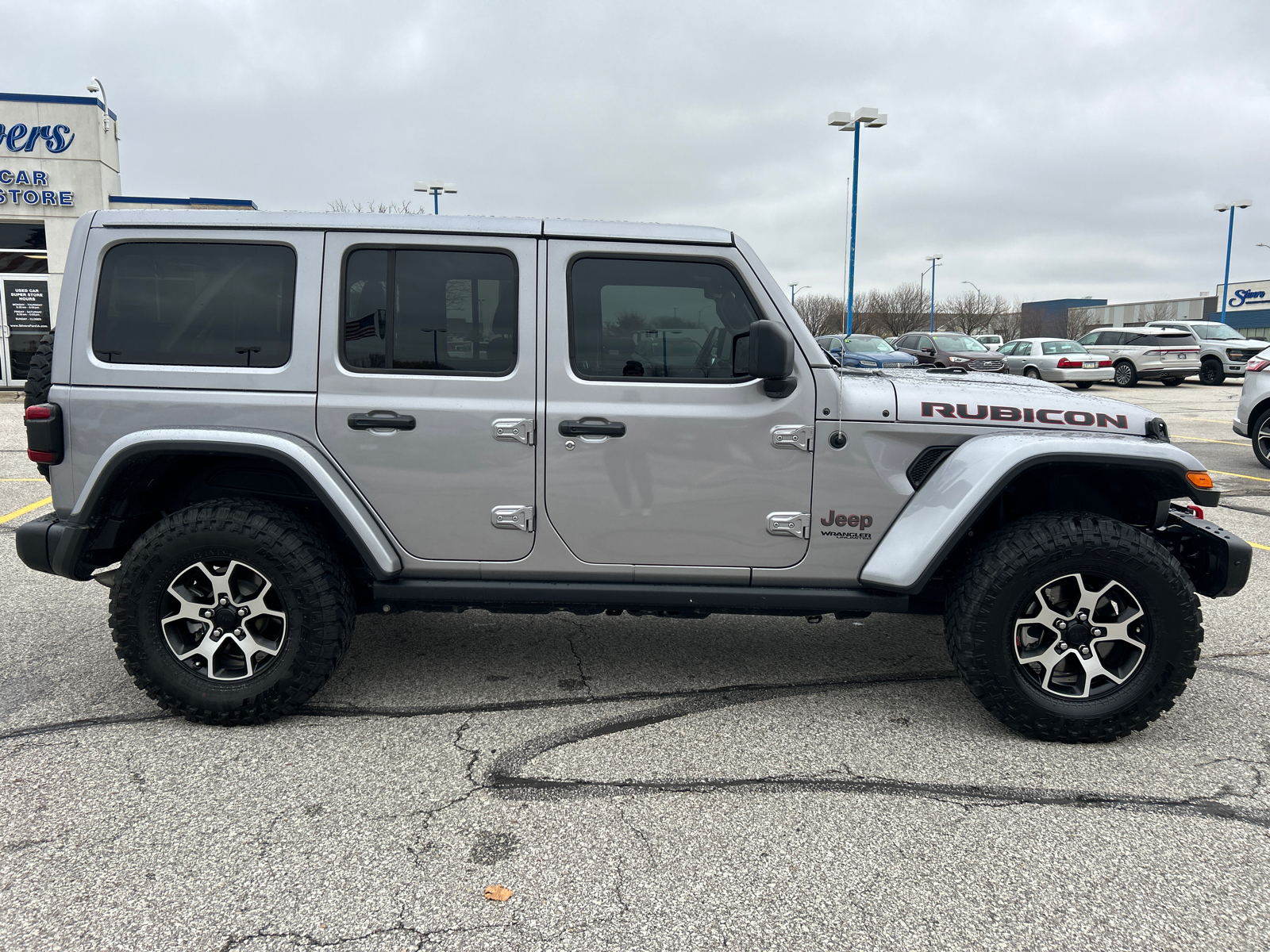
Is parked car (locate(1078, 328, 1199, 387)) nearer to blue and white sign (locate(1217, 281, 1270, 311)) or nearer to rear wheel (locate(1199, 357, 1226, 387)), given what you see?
rear wheel (locate(1199, 357, 1226, 387))

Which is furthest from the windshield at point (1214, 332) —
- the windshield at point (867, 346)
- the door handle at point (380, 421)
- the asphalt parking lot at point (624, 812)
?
the door handle at point (380, 421)

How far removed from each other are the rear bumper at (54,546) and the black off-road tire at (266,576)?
180mm

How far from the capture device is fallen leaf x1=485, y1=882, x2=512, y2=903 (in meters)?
2.37

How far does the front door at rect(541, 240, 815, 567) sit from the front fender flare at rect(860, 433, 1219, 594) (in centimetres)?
37

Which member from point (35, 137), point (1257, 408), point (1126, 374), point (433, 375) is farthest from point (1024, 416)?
point (1126, 374)

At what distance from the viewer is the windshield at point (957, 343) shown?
76.7 feet

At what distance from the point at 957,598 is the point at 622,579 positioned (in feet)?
4.22

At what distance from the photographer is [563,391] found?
3342mm

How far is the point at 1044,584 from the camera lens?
10.5 feet

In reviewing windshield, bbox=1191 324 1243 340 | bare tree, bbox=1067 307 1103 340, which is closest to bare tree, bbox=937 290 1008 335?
bare tree, bbox=1067 307 1103 340

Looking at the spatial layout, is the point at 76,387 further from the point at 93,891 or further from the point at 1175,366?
the point at 1175,366

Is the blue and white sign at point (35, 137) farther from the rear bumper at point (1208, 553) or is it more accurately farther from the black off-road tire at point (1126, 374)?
the black off-road tire at point (1126, 374)

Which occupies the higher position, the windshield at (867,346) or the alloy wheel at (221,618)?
the windshield at (867,346)

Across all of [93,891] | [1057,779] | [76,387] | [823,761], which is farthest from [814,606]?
[76,387]
